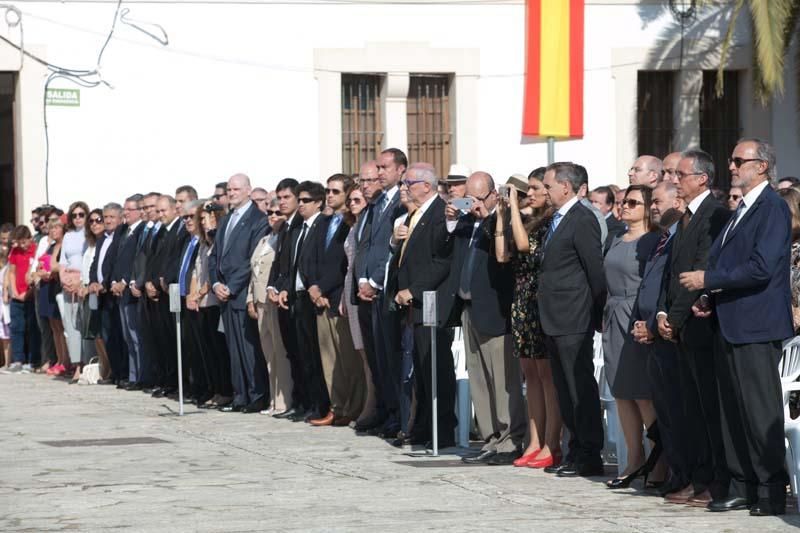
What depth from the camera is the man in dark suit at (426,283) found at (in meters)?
13.4

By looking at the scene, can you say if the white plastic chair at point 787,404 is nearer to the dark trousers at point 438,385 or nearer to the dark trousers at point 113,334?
the dark trousers at point 438,385

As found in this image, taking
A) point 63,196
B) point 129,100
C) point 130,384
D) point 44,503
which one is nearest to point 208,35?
point 129,100

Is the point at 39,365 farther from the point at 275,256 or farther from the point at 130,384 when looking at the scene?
the point at 275,256

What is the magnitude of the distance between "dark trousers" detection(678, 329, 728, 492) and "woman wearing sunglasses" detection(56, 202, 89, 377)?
12160mm

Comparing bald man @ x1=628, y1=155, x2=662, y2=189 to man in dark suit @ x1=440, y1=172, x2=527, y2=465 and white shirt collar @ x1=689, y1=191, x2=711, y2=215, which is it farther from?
white shirt collar @ x1=689, y1=191, x2=711, y2=215

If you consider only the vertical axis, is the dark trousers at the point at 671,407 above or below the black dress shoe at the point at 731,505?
above

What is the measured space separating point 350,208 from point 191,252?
141 inches

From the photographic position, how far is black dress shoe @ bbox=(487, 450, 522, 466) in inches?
489

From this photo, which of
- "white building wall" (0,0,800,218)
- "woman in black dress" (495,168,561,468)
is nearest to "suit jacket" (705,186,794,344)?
"woman in black dress" (495,168,561,468)

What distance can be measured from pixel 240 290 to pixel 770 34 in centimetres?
964

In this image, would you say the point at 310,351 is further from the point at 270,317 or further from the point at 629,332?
the point at 629,332

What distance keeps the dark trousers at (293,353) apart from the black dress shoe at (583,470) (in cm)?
477

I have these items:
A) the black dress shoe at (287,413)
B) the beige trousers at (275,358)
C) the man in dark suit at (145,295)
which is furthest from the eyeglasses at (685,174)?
the man in dark suit at (145,295)

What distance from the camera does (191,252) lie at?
59.9 feet
